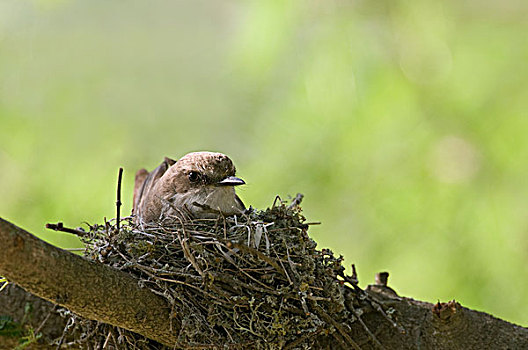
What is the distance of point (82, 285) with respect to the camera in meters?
2.38

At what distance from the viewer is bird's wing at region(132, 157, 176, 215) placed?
15.3 feet

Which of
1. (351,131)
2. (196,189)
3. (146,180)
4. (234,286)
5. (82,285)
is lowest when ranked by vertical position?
(82,285)

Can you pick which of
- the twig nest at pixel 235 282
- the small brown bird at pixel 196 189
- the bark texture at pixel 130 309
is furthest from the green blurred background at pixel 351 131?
the twig nest at pixel 235 282

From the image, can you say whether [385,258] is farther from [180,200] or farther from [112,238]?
[112,238]

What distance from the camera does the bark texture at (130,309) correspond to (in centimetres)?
220

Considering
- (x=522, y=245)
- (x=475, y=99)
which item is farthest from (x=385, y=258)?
(x=475, y=99)

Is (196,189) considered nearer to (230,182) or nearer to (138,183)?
(230,182)

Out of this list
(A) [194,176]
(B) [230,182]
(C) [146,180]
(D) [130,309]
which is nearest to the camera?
(D) [130,309]

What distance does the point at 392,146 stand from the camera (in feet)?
19.0

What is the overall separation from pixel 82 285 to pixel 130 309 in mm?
272

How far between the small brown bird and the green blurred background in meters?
1.43

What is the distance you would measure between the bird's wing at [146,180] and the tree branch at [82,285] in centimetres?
183

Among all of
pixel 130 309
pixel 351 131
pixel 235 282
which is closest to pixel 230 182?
pixel 235 282

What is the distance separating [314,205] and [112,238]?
132 inches
